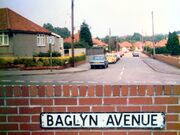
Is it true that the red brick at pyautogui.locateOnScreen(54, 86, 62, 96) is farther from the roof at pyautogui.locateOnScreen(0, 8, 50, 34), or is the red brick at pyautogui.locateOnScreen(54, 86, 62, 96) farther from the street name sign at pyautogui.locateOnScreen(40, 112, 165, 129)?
the roof at pyautogui.locateOnScreen(0, 8, 50, 34)

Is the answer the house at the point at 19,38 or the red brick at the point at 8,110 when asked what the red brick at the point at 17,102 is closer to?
the red brick at the point at 8,110

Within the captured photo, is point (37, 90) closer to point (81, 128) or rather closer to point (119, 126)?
point (81, 128)

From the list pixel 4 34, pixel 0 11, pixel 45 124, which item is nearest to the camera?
pixel 4 34

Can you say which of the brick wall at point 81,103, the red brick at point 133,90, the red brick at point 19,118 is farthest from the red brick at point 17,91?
the red brick at point 133,90

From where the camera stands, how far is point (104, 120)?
274 cm

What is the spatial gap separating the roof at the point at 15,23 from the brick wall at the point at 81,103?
2.19 feet

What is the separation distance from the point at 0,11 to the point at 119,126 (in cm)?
184

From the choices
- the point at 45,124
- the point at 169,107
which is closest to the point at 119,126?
the point at 169,107

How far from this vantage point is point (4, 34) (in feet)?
7.91

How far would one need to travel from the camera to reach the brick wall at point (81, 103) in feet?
8.81

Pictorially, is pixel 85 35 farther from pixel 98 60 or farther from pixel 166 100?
pixel 166 100

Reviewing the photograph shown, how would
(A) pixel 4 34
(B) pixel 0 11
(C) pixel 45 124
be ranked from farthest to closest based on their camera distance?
(C) pixel 45 124
(B) pixel 0 11
(A) pixel 4 34

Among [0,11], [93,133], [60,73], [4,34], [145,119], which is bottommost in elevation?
[93,133]

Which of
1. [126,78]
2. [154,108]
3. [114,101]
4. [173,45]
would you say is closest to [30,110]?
[114,101]
